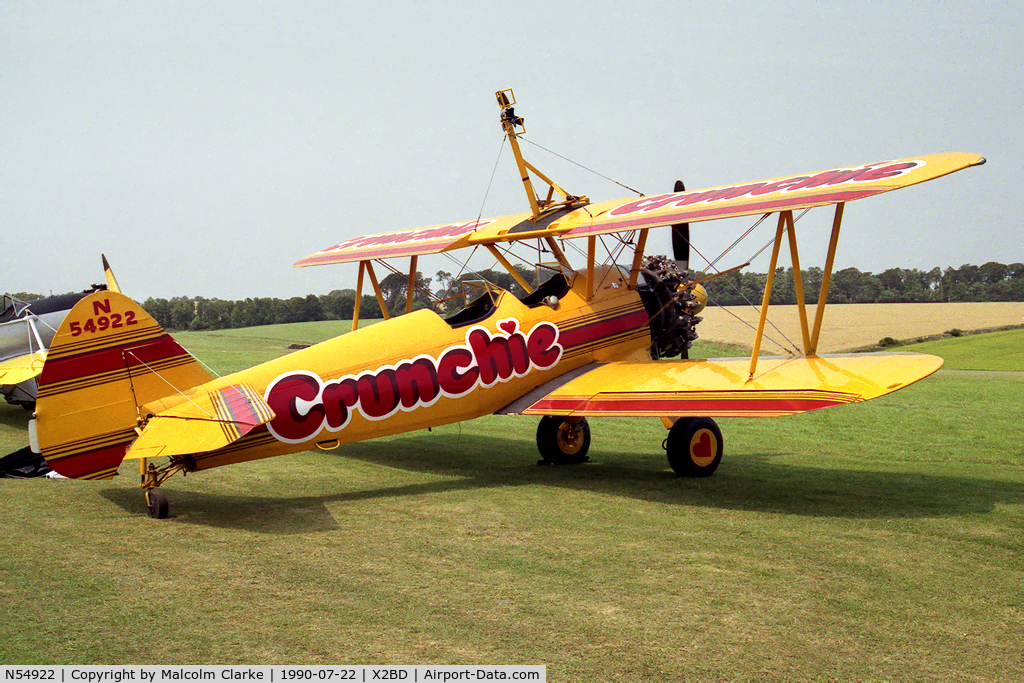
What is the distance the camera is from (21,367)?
470 inches

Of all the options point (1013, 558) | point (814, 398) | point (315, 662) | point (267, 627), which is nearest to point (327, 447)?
point (267, 627)

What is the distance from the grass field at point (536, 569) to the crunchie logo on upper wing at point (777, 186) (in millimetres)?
2917

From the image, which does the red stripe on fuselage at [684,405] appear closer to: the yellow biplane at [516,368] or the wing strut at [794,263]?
the yellow biplane at [516,368]

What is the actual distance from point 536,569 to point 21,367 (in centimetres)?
991

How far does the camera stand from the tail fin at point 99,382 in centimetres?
632

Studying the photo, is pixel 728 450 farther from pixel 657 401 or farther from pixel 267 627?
pixel 267 627

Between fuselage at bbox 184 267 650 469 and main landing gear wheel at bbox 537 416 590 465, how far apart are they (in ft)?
3.14

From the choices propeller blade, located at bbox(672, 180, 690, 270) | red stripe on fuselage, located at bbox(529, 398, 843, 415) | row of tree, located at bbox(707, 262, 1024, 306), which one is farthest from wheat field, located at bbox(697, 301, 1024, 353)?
red stripe on fuselage, located at bbox(529, 398, 843, 415)

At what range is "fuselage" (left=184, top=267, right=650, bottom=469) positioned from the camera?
7379 millimetres

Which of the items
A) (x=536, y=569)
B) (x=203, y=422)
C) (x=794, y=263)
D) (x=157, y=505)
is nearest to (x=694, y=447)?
(x=794, y=263)

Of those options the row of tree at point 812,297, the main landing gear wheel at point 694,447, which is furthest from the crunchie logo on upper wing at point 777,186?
the row of tree at point 812,297

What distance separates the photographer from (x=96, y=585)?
473 cm

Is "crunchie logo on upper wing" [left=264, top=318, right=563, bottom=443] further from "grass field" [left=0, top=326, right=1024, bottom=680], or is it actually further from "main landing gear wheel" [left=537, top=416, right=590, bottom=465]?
"main landing gear wheel" [left=537, top=416, right=590, bottom=465]

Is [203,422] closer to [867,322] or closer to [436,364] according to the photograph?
[436,364]
